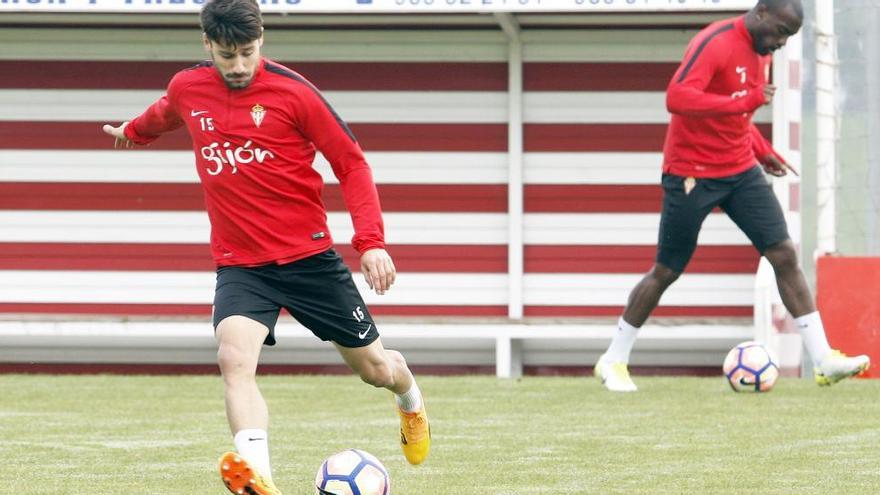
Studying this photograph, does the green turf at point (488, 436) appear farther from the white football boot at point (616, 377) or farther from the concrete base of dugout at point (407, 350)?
the concrete base of dugout at point (407, 350)

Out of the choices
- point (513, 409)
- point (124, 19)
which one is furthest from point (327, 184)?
point (513, 409)

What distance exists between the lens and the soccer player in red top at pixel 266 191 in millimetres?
5680

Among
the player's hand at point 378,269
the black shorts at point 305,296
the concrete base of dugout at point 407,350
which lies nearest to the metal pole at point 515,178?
the concrete base of dugout at point 407,350

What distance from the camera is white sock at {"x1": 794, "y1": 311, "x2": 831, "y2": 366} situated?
31.7 ft

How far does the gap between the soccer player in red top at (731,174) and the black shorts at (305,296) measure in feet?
12.6

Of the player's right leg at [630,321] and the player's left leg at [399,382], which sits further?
the player's right leg at [630,321]

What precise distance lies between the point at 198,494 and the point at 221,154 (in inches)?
47.9

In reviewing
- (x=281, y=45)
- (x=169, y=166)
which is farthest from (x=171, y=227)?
(x=281, y=45)

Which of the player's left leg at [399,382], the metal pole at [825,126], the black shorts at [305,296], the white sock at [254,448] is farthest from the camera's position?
the metal pole at [825,126]

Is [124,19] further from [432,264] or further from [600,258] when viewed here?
[600,258]

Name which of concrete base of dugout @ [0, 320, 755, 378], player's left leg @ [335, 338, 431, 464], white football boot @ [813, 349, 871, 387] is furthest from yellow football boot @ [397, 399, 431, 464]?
concrete base of dugout @ [0, 320, 755, 378]

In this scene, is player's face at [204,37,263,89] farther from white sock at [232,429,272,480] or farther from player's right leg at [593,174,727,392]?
player's right leg at [593,174,727,392]

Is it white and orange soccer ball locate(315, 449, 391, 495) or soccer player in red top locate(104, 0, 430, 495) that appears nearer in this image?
white and orange soccer ball locate(315, 449, 391, 495)

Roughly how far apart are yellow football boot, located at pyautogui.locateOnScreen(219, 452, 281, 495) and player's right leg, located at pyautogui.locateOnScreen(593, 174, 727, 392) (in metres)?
5.13
